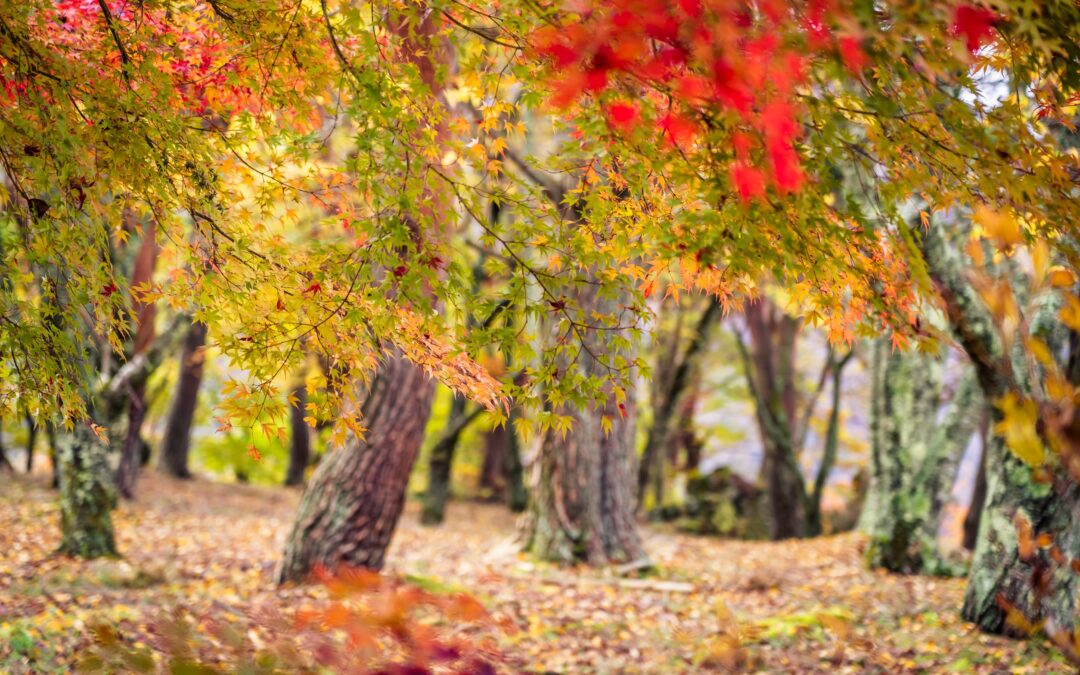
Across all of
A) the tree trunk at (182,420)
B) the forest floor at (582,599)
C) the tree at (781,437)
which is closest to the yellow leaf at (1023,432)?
the forest floor at (582,599)

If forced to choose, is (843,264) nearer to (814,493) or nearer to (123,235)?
(123,235)

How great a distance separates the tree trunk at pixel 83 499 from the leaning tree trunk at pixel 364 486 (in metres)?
1.70

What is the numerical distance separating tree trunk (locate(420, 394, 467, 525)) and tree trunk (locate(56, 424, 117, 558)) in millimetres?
5207

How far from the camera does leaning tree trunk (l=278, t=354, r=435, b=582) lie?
6.34m

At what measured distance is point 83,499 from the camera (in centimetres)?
675

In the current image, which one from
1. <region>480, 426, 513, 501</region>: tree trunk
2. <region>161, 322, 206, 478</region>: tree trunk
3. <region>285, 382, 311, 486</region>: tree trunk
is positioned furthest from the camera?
<region>480, 426, 513, 501</region>: tree trunk

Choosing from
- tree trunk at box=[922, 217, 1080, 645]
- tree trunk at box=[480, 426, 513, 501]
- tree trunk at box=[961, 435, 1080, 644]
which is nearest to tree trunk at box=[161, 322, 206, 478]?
tree trunk at box=[480, 426, 513, 501]

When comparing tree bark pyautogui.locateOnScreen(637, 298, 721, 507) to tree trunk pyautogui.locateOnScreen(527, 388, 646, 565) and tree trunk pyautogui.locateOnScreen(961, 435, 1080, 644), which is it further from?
tree trunk pyautogui.locateOnScreen(961, 435, 1080, 644)

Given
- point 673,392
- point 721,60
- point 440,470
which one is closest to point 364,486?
point 721,60

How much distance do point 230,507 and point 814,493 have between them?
842 centimetres

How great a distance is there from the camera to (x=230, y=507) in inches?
435

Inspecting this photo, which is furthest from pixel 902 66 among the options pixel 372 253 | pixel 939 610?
pixel 939 610

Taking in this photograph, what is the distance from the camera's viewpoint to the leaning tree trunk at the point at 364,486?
6340 mm

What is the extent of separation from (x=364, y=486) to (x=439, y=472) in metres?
5.41
